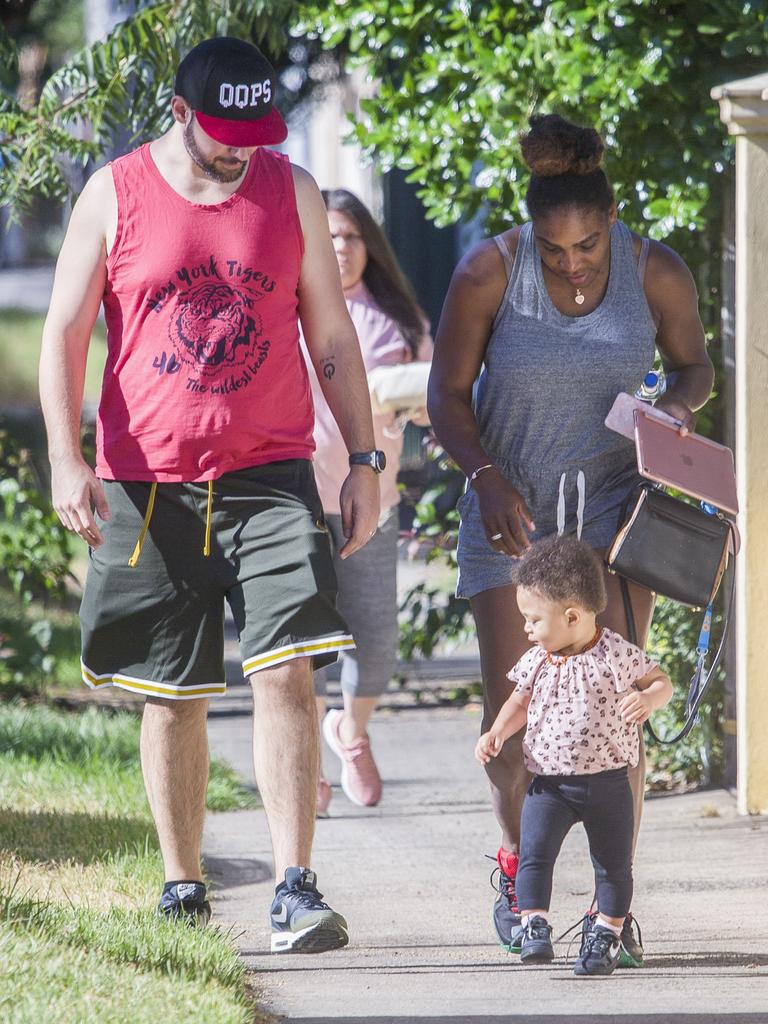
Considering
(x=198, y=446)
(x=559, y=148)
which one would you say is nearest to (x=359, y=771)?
(x=198, y=446)

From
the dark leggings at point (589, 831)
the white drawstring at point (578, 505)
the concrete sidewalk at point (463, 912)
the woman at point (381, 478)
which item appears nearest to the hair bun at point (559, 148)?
the white drawstring at point (578, 505)

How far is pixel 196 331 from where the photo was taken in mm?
3738

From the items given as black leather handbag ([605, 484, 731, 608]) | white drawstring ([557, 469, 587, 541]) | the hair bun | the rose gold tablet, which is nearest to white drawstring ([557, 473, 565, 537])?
white drawstring ([557, 469, 587, 541])

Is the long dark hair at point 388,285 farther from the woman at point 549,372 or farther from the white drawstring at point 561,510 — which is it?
the white drawstring at point 561,510

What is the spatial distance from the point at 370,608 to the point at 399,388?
74 centimetres

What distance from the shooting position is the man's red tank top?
12.3ft

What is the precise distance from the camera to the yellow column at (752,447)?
528 cm

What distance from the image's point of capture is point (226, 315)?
3.75m

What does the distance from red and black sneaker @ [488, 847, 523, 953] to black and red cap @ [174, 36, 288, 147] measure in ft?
5.79

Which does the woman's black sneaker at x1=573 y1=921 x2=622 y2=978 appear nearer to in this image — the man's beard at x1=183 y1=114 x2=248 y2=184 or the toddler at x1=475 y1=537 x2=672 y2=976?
the toddler at x1=475 y1=537 x2=672 y2=976

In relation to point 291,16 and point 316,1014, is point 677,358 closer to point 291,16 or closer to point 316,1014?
point 316,1014

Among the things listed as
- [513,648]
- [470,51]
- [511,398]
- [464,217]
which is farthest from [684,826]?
[470,51]

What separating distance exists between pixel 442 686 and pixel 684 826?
9.29 ft

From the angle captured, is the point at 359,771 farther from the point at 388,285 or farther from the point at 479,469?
the point at 479,469
